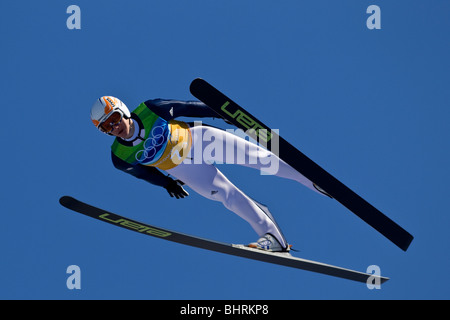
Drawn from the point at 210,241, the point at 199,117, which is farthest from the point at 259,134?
the point at 210,241

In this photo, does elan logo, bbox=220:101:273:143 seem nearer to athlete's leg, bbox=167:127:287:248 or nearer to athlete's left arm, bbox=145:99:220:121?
athlete's left arm, bbox=145:99:220:121

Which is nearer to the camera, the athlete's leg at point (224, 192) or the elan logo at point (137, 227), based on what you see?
the elan logo at point (137, 227)

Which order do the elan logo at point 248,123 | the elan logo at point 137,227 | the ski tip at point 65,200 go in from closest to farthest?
the elan logo at point 248,123
the ski tip at point 65,200
the elan logo at point 137,227

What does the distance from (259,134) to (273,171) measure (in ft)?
3.11

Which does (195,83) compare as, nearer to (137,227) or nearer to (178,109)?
(178,109)

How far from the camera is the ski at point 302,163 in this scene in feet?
22.8

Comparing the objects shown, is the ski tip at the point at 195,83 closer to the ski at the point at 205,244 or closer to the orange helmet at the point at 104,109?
the orange helmet at the point at 104,109

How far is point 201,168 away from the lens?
7969 millimetres

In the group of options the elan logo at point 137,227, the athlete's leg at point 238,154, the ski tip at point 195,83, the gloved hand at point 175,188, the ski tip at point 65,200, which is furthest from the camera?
the gloved hand at point 175,188

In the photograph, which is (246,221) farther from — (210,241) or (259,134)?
(259,134)

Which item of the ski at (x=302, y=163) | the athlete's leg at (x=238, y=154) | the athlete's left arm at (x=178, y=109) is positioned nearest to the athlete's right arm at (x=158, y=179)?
the athlete's leg at (x=238, y=154)

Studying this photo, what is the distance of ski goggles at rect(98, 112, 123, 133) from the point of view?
7.52 m

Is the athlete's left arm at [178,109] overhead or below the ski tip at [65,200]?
overhead

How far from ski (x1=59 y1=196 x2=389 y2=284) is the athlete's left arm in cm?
104
